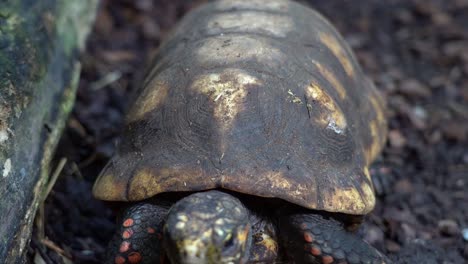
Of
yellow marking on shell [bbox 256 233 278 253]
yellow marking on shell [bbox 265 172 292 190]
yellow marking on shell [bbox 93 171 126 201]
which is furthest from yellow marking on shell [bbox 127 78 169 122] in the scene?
yellow marking on shell [bbox 256 233 278 253]

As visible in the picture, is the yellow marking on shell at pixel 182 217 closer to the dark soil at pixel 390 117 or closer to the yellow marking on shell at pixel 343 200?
the yellow marking on shell at pixel 343 200

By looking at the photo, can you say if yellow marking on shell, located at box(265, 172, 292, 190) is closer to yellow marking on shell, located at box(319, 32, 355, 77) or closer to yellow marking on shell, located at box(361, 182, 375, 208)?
yellow marking on shell, located at box(361, 182, 375, 208)

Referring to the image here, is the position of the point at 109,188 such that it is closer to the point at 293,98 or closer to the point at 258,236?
the point at 258,236

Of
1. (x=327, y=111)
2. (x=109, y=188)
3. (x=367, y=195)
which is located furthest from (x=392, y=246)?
(x=109, y=188)

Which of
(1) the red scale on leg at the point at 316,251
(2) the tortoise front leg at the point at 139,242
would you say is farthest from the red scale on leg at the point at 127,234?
(1) the red scale on leg at the point at 316,251

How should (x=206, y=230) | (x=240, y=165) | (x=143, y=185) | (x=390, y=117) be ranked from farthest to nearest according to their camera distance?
(x=390, y=117) → (x=143, y=185) → (x=240, y=165) → (x=206, y=230)

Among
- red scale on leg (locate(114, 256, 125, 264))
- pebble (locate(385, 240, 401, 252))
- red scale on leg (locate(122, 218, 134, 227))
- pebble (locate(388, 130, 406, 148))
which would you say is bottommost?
pebble (locate(388, 130, 406, 148))
